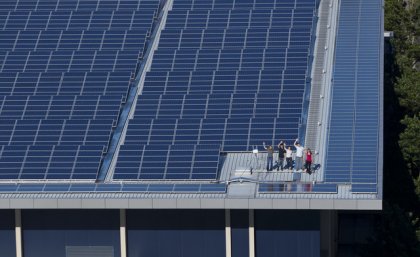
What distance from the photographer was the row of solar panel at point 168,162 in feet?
150

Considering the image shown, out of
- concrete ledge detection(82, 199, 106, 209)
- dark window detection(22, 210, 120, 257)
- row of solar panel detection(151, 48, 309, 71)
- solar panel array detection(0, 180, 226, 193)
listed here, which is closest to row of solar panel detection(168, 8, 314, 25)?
row of solar panel detection(151, 48, 309, 71)

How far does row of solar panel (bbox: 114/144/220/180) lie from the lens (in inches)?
1802

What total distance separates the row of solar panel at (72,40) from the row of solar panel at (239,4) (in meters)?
3.76

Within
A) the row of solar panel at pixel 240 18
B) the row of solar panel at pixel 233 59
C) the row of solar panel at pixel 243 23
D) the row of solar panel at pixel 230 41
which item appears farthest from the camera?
the row of solar panel at pixel 240 18

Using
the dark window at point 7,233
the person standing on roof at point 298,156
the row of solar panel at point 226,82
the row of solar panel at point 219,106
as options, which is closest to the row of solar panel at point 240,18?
the row of solar panel at point 226,82

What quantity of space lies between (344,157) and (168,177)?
760 cm

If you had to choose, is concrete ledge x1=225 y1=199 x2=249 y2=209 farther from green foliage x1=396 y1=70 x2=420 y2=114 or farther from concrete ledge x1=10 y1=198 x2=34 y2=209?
green foliage x1=396 y1=70 x2=420 y2=114

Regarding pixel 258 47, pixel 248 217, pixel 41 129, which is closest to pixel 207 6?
pixel 258 47

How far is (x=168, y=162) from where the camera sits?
4656 cm

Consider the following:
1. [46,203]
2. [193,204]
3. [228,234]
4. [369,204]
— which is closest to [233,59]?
[228,234]

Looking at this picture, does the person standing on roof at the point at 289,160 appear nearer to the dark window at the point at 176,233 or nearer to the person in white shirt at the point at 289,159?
the person in white shirt at the point at 289,159

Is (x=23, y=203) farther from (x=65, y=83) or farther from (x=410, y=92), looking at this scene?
(x=410, y=92)

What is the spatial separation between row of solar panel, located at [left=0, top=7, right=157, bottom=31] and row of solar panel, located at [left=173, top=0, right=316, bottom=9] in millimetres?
1911

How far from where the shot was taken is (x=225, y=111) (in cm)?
5012
